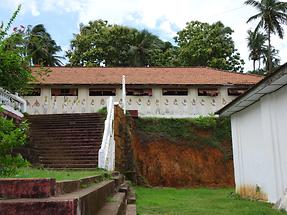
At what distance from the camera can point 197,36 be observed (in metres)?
34.4

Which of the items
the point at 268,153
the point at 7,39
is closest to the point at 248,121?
the point at 268,153

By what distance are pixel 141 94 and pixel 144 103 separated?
544 millimetres

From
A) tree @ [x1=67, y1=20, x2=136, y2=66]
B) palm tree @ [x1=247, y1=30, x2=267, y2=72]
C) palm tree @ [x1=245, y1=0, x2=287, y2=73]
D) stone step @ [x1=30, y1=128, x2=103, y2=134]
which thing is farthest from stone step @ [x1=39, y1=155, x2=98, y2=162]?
palm tree @ [x1=247, y1=30, x2=267, y2=72]

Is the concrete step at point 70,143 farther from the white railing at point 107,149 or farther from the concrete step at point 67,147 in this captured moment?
the white railing at point 107,149

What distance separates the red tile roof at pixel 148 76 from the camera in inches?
889

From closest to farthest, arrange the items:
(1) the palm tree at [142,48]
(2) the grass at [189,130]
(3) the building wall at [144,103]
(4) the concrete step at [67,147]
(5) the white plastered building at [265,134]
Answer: (5) the white plastered building at [265,134] → (4) the concrete step at [67,147] → (2) the grass at [189,130] → (3) the building wall at [144,103] → (1) the palm tree at [142,48]

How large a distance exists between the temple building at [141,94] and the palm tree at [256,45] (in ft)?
53.8

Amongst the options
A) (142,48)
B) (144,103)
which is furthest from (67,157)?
(142,48)

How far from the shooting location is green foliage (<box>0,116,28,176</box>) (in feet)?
11.8

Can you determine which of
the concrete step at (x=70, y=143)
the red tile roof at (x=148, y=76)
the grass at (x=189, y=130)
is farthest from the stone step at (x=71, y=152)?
the red tile roof at (x=148, y=76)

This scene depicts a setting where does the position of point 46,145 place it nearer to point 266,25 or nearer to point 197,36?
point 197,36

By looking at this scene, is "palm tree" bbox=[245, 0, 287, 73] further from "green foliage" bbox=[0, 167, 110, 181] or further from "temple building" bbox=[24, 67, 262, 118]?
"green foliage" bbox=[0, 167, 110, 181]

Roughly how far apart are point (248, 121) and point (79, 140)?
6.56 meters

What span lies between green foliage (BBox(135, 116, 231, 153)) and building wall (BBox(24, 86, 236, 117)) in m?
0.70
